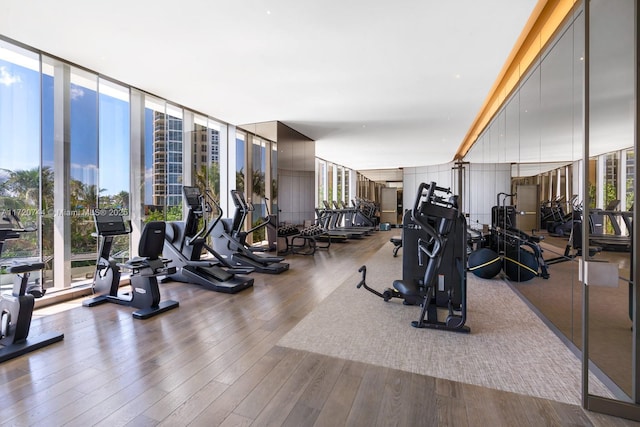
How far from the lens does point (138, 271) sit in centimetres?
377

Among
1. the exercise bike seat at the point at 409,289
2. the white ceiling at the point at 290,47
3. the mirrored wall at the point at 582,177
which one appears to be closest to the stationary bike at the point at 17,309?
the white ceiling at the point at 290,47

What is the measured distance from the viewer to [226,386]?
2.20 m

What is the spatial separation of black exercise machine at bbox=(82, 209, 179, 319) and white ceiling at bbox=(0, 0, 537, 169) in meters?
2.27

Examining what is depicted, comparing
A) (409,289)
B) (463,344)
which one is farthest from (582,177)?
(409,289)

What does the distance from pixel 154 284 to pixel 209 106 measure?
4230 mm

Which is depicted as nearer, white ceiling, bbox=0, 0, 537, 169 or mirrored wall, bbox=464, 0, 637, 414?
mirrored wall, bbox=464, 0, 637, 414

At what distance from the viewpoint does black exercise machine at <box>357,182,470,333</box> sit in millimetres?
3123

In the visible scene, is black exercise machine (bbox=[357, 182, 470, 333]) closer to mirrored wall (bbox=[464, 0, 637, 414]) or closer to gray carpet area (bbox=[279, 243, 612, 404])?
gray carpet area (bbox=[279, 243, 612, 404])

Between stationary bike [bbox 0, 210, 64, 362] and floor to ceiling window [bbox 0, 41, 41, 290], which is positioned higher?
floor to ceiling window [bbox 0, 41, 41, 290]

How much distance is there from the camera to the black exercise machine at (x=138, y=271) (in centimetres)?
373

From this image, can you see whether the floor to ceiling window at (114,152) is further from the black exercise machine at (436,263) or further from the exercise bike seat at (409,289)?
the black exercise machine at (436,263)

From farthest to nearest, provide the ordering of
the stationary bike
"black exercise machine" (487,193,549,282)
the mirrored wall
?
1. "black exercise machine" (487,193,549,282)
2. the stationary bike
3. the mirrored wall

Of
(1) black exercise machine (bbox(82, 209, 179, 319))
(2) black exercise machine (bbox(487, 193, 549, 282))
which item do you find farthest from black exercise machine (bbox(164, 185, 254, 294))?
(2) black exercise machine (bbox(487, 193, 549, 282))

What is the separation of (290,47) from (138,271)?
11.2ft
